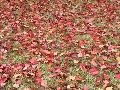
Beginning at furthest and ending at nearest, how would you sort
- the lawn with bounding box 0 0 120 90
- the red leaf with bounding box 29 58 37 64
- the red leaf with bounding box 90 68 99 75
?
1. the red leaf with bounding box 29 58 37 64
2. the red leaf with bounding box 90 68 99 75
3. the lawn with bounding box 0 0 120 90

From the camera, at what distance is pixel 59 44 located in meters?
7.68

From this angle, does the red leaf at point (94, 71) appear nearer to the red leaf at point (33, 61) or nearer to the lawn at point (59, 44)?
the lawn at point (59, 44)

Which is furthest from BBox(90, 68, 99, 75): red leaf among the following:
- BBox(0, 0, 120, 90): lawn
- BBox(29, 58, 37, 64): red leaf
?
BBox(29, 58, 37, 64): red leaf

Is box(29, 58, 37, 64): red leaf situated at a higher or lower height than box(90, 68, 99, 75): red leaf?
higher

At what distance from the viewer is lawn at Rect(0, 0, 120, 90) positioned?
6254 mm

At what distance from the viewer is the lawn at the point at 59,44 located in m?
6.25

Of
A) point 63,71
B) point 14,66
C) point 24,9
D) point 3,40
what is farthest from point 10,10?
point 63,71

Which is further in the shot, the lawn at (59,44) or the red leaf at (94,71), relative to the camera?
the red leaf at (94,71)

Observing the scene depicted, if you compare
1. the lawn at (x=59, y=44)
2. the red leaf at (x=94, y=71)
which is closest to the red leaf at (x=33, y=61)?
the lawn at (x=59, y=44)

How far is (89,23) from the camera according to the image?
8.95 meters

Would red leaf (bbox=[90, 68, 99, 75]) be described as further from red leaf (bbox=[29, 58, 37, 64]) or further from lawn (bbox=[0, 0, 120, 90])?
red leaf (bbox=[29, 58, 37, 64])

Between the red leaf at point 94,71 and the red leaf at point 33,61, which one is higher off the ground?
the red leaf at point 33,61

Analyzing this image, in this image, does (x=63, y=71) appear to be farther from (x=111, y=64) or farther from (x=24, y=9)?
(x=24, y=9)

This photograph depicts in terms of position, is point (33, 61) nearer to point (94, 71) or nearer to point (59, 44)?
point (59, 44)
